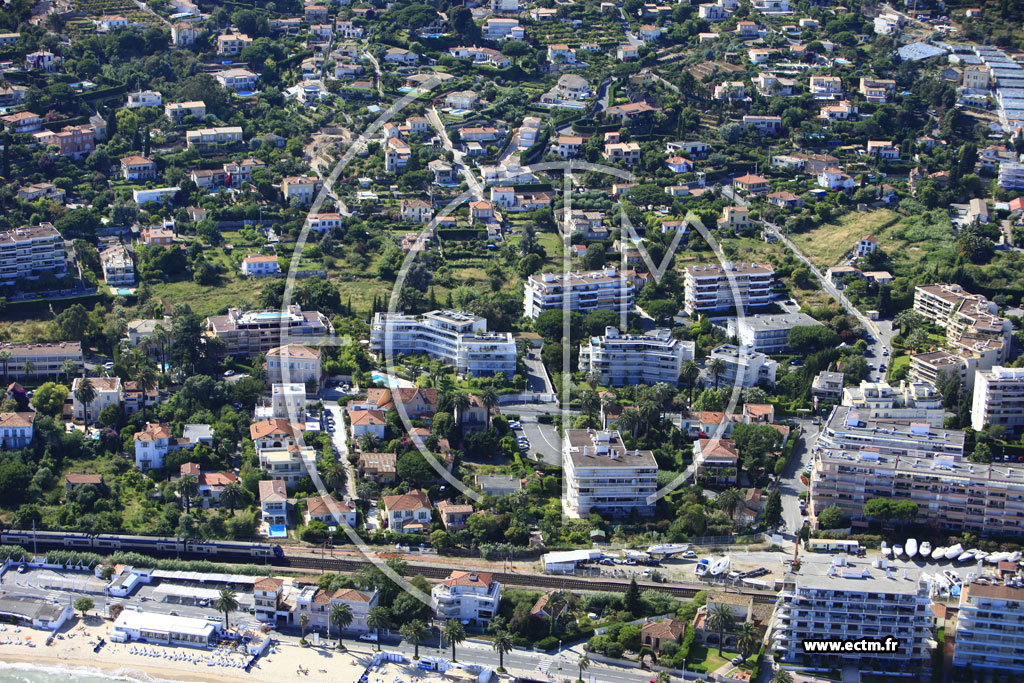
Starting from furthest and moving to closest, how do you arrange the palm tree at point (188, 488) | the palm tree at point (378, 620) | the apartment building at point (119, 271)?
the apartment building at point (119, 271) < the palm tree at point (188, 488) < the palm tree at point (378, 620)

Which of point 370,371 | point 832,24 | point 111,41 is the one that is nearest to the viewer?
point 370,371

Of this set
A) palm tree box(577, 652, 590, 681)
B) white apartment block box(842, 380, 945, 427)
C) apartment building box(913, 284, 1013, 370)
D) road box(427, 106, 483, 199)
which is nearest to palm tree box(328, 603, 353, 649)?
palm tree box(577, 652, 590, 681)

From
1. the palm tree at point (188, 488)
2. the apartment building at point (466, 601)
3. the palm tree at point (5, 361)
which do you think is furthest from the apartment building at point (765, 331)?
the palm tree at point (5, 361)

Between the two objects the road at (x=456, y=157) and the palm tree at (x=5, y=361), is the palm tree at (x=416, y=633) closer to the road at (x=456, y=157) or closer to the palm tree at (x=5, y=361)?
the palm tree at (x=5, y=361)

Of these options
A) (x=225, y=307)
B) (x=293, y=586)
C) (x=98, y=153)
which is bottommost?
(x=293, y=586)

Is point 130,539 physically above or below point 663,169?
below

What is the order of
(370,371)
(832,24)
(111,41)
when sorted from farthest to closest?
(832,24) < (111,41) < (370,371)

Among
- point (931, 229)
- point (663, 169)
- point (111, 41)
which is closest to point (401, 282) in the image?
point (663, 169)

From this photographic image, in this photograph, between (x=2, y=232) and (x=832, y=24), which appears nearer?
(x=2, y=232)

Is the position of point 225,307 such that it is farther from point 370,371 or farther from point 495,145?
point 495,145
